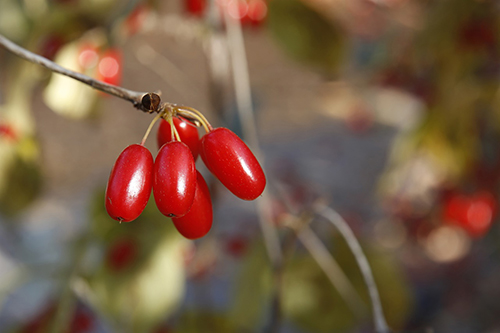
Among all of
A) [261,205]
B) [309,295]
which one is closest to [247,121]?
[261,205]

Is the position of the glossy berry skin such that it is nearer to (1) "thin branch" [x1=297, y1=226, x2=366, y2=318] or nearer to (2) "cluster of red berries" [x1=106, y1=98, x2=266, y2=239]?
(2) "cluster of red berries" [x1=106, y1=98, x2=266, y2=239]

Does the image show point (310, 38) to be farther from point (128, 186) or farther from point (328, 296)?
point (128, 186)

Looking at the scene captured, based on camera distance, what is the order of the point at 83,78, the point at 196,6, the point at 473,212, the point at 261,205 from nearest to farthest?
the point at 83,78 → the point at 261,205 → the point at 196,6 → the point at 473,212

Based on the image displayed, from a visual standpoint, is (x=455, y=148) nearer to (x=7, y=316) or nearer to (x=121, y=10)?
(x=121, y=10)

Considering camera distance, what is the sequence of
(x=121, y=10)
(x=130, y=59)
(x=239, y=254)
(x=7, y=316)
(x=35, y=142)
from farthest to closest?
1. (x=130, y=59)
2. (x=7, y=316)
3. (x=239, y=254)
4. (x=35, y=142)
5. (x=121, y=10)

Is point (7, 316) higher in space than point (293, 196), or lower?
higher

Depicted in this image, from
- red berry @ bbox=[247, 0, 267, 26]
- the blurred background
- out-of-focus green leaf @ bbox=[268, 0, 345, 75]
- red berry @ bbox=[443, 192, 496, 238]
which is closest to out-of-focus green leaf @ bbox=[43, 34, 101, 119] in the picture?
the blurred background

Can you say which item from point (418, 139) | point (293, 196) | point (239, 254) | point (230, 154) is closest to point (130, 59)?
point (293, 196)
